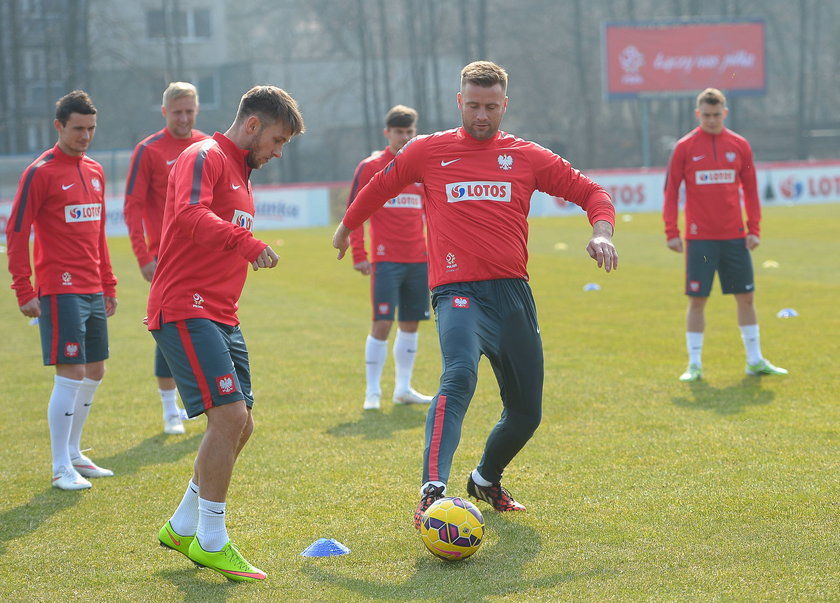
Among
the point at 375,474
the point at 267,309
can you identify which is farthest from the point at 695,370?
the point at 267,309

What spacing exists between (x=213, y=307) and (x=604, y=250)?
1.81 m

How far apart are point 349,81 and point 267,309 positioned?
37.8 metres

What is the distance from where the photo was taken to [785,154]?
51.2m

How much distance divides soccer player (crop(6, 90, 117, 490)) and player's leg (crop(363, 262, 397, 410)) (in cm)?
267

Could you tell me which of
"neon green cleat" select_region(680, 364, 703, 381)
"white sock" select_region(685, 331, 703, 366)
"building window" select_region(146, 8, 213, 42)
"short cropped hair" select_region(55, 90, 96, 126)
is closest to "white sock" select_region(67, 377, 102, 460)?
"short cropped hair" select_region(55, 90, 96, 126)

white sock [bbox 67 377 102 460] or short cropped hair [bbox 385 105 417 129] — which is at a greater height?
short cropped hair [bbox 385 105 417 129]

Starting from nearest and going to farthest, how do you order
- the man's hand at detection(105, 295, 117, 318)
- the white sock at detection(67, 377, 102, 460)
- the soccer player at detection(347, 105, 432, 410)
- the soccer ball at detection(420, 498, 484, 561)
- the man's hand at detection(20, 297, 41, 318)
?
the soccer ball at detection(420, 498, 484, 561) < the man's hand at detection(20, 297, 41, 318) < the white sock at detection(67, 377, 102, 460) < the man's hand at detection(105, 295, 117, 318) < the soccer player at detection(347, 105, 432, 410)

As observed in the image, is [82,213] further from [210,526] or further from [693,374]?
[693,374]

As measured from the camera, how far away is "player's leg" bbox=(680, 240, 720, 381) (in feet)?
30.6

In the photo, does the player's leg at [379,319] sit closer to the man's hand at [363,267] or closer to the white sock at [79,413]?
the man's hand at [363,267]

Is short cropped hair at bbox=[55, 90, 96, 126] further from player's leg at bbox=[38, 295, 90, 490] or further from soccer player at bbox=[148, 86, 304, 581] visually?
soccer player at bbox=[148, 86, 304, 581]

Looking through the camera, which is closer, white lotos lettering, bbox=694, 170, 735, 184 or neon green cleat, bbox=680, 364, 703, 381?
neon green cleat, bbox=680, 364, 703, 381

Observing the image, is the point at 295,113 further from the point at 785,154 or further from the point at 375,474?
the point at 785,154

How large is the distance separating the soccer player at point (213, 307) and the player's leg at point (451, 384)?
2.87 feet
